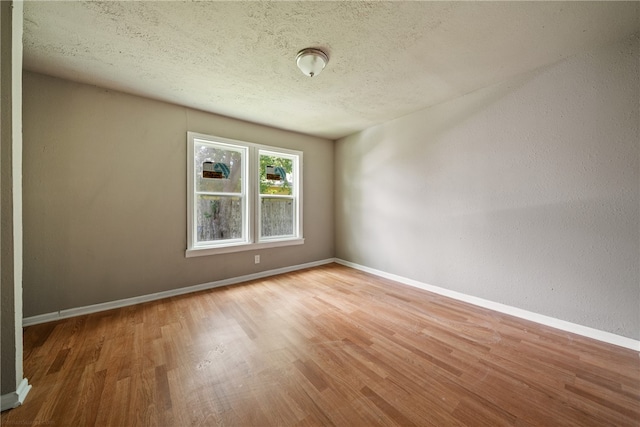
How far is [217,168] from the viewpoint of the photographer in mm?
3463

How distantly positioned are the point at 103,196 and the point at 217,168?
1353 mm

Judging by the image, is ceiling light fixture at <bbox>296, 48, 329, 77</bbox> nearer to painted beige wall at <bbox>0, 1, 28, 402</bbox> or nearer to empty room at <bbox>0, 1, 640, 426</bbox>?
empty room at <bbox>0, 1, 640, 426</bbox>

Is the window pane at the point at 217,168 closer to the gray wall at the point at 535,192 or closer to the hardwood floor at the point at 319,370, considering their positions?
the hardwood floor at the point at 319,370

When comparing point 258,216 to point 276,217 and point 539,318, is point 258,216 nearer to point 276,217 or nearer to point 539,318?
point 276,217

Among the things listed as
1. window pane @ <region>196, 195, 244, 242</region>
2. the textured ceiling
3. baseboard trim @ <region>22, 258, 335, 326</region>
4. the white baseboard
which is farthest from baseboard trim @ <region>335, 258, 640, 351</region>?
the white baseboard

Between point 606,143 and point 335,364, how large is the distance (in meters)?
2.93

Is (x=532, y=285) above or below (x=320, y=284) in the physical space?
above

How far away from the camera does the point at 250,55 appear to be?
6.75 ft

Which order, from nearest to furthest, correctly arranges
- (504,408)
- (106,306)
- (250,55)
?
(504,408)
(250,55)
(106,306)

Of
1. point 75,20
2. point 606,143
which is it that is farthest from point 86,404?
point 606,143

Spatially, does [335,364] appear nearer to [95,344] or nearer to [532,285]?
[95,344]

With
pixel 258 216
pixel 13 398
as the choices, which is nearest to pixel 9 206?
pixel 13 398

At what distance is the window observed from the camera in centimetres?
328

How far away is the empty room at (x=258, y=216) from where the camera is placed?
1393 millimetres
